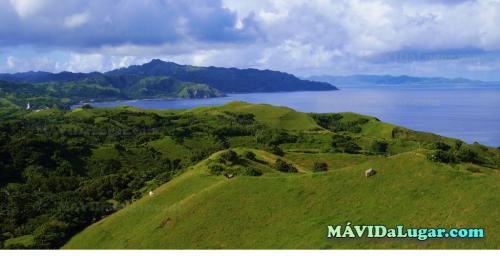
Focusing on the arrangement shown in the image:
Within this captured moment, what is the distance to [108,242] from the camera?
58594 millimetres

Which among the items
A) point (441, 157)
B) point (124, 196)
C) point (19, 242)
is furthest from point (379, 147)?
point (19, 242)

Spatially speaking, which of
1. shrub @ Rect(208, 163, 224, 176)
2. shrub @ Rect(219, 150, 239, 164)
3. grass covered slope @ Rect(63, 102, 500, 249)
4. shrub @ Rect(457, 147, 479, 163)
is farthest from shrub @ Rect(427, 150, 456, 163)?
shrub @ Rect(219, 150, 239, 164)

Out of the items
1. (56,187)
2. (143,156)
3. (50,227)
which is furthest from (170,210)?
(143,156)

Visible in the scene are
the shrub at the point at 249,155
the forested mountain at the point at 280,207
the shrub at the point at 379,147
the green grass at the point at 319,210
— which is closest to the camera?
the green grass at the point at 319,210

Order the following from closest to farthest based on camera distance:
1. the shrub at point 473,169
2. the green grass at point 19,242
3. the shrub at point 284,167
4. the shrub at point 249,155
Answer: the shrub at point 473,169 → the green grass at point 19,242 → the shrub at point 284,167 → the shrub at point 249,155

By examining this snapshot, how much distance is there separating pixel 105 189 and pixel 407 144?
119480 millimetres

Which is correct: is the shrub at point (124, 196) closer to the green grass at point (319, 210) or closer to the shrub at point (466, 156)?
the green grass at point (319, 210)

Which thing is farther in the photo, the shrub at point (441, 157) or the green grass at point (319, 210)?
the shrub at point (441, 157)

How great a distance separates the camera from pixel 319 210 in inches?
1877

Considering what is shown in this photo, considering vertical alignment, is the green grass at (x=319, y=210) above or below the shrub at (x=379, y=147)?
above

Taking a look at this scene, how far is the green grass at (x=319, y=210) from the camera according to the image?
40.1 m

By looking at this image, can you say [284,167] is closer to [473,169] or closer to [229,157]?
[229,157]

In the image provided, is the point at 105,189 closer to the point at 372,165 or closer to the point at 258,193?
the point at 258,193

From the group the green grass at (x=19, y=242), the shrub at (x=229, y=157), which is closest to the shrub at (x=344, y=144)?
the shrub at (x=229, y=157)
